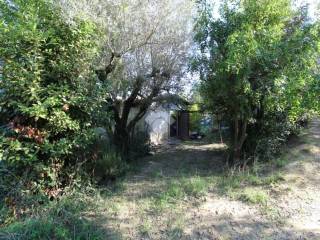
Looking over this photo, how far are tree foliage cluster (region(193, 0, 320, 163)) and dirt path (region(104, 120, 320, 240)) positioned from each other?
0.98 m

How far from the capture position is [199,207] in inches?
203

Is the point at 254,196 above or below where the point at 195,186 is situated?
below

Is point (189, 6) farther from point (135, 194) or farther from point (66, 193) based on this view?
point (66, 193)

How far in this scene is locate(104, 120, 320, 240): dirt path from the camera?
4543 mm

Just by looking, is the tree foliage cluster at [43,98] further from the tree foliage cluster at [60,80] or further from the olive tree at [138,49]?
the olive tree at [138,49]

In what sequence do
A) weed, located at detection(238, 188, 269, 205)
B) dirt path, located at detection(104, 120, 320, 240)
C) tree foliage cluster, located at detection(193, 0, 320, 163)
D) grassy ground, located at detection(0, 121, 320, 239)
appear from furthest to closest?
tree foliage cluster, located at detection(193, 0, 320, 163), weed, located at detection(238, 188, 269, 205), dirt path, located at detection(104, 120, 320, 240), grassy ground, located at detection(0, 121, 320, 239)

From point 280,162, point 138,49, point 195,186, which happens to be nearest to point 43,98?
point 138,49

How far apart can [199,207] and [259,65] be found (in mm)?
3054

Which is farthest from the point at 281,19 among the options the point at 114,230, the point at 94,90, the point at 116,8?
the point at 114,230

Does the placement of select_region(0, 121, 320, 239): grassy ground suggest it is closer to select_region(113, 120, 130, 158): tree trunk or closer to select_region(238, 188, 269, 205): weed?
select_region(238, 188, 269, 205): weed

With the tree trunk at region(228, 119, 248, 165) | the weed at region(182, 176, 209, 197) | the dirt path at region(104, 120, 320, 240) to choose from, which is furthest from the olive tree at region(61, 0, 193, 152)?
the weed at region(182, 176, 209, 197)

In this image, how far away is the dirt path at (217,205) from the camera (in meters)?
4.54

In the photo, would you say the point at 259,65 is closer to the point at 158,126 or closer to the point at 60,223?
the point at 60,223

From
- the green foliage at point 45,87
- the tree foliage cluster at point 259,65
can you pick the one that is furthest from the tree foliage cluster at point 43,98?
the tree foliage cluster at point 259,65
